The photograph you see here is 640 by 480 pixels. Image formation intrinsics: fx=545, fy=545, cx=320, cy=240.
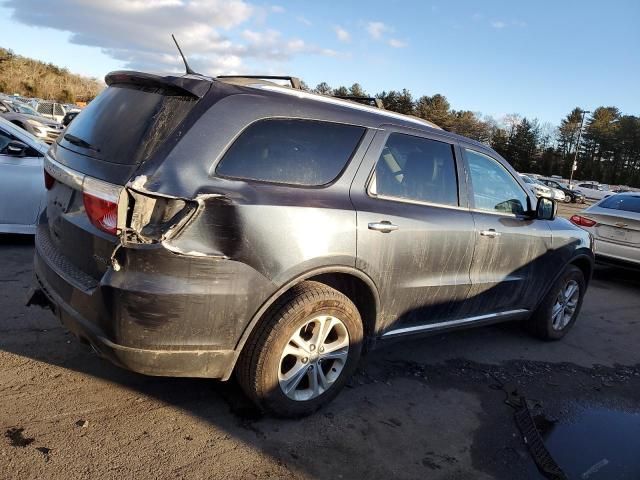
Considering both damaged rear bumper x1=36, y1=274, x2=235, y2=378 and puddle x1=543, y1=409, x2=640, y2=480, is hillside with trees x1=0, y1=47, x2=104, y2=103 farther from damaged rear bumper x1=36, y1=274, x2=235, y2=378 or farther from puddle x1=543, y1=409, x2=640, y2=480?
puddle x1=543, y1=409, x2=640, y2=480

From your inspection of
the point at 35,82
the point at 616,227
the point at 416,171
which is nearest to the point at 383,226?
the point at 416,171

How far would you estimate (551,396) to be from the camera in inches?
164

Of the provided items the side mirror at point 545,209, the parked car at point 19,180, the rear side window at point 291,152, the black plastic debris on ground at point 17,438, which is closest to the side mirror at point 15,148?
the parked car at point 19,180

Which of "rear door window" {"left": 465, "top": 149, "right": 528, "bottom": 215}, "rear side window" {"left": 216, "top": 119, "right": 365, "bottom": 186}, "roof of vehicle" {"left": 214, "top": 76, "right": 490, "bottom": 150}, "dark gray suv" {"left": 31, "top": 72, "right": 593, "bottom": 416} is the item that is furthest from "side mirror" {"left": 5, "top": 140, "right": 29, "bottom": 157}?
"rear door window" {"left": 465, "top": 149, "right": 528, "bottom": 215}

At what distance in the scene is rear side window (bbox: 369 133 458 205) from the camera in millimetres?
3527

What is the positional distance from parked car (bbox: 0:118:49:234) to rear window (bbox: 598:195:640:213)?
8.47 metres

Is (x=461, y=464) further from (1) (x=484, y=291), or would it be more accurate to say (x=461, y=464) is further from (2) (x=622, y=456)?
(1) (x=484, y=291)

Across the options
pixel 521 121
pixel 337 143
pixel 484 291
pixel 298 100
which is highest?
pixel 521 121

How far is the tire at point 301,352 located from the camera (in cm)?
298

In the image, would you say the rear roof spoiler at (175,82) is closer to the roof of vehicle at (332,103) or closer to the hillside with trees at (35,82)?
the roof of vehicle at (332,103)

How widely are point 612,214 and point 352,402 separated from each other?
6.78m

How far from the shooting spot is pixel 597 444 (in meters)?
3.52

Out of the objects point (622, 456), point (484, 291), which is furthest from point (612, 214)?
point (622, 456)

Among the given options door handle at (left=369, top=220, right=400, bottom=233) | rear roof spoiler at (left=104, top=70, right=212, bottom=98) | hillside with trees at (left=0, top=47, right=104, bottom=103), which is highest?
hillside with trees at (left=0, top=47, right=104, bottom=103)
